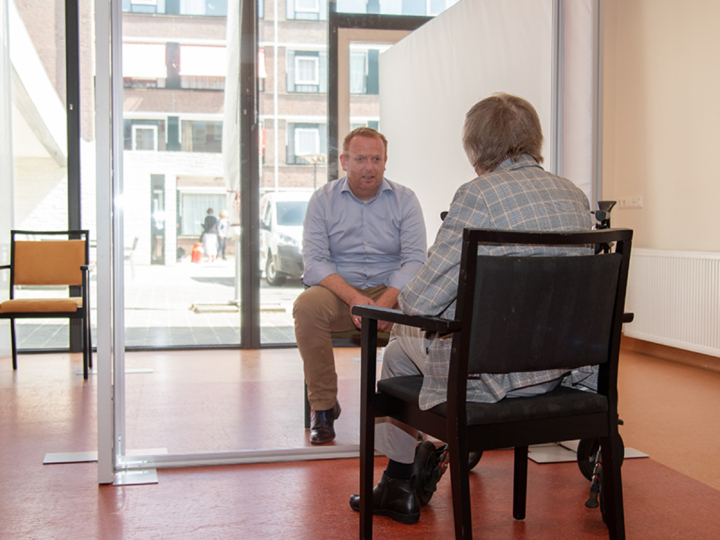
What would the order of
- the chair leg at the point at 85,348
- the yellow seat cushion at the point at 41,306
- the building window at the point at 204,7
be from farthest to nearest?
the yellow seat cushion at the point at 41,306
the chair leg at the point at 85,348
the building window at the point at 204,7

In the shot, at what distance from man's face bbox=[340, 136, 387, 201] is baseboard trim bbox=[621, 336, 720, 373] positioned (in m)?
2.79

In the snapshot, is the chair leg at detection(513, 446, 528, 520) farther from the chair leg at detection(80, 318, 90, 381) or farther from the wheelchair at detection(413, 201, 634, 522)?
the chair leg at detection(80, 318, 90, 381)

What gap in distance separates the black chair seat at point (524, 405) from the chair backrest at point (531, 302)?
0.29 ft

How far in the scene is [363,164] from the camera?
261cm

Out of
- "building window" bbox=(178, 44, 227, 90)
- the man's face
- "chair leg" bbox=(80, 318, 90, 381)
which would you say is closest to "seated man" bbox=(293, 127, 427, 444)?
the man's face

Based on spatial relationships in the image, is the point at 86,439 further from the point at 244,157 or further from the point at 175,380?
the point at 244,157

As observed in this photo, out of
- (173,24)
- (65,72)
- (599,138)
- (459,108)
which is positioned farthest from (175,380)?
(65,72)

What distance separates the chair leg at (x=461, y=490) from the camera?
136 centimetres

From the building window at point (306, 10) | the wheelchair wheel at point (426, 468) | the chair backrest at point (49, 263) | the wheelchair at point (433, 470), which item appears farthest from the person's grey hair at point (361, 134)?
the chair backrest at point (49, 263)

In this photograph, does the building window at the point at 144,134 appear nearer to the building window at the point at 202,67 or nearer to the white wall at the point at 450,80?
the building window at the point at 202,67

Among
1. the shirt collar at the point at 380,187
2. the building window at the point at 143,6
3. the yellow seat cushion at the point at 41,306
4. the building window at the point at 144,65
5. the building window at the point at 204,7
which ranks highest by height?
the building window at the point at 204,7

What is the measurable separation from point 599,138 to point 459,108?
0.56 meters

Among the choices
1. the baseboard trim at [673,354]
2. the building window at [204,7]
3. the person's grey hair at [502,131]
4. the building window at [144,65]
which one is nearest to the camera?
the person's grey hair at [502,131]

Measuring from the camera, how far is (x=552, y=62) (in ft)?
8.52
